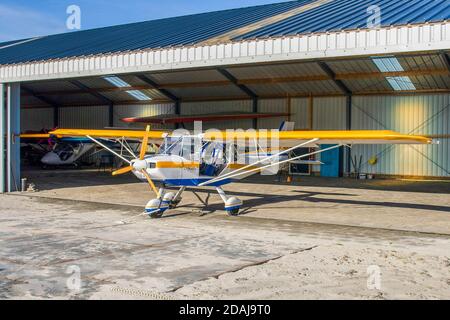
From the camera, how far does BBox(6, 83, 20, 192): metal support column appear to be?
16.5 m

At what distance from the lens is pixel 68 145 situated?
29.8 m

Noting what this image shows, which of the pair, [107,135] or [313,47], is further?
[107,135]

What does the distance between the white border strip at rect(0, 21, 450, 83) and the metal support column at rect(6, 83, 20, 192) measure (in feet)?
3.43

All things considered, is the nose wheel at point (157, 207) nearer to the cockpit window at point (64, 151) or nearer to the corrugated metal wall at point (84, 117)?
the cockpit window at point (64, 151)

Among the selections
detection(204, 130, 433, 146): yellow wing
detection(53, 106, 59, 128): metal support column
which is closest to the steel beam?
detection(204, 130, 433, 146): yellow wing

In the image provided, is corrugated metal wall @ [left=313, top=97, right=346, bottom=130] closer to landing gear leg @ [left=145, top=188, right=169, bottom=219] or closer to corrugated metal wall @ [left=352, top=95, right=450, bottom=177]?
corrugated metal wall @ [left=352, top=95, right=450, bottom=177]

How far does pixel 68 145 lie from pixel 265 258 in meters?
24.5

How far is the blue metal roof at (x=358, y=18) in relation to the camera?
10.7 metres

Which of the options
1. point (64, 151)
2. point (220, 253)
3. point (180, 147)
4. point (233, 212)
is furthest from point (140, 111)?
point (220, 253)

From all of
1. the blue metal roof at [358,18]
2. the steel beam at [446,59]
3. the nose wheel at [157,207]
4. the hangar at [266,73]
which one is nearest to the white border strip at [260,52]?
the hangar at [266,73]

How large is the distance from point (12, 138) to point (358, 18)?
10867mm

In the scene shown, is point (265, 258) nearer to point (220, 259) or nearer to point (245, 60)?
point (220, 259)

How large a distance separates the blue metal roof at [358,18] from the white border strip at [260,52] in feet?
1.01

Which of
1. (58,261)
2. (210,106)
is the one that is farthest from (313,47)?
(210,106)
